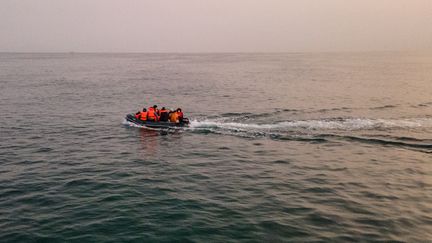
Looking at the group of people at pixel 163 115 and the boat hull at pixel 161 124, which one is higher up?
the group of people at pixel 163 115

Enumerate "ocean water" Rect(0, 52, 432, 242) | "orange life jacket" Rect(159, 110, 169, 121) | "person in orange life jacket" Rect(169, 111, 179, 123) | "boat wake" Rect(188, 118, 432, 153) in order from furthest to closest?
1. "orange life jacket" Rect(159, 110, 169, 121)
2. "person in orange life jacket" Rect(169, 111, 179, 123)
3. "boat wake" Rect(188, 118, 432, 153)
4. "ocean water" Rect(0, 52, 432, 242)

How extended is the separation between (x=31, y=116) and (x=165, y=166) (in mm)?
24619

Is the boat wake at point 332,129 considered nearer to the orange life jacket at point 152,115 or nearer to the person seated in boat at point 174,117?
the person seated in boat at point 174,117

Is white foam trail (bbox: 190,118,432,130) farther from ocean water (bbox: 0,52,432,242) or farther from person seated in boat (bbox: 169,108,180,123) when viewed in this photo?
person seated in boat (bbox: 169,108,180,123)

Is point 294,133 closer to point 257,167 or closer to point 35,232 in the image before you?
point 257,167

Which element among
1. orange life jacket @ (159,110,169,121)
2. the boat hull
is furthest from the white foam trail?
orange life jacket @ (159,110,169,121)

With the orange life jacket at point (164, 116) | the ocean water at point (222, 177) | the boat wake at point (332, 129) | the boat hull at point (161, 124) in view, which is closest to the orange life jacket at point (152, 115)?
the boat hull at point (161, 124)

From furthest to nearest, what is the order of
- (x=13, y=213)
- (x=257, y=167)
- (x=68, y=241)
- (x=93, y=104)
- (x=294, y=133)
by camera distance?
(x=93, y=104)
(x=294, y=133)
(x=257, y=167)
(x=13, y=213)
(x=68, y=241)


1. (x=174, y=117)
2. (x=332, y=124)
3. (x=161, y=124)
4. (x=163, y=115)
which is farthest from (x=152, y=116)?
(x=332, y=124)

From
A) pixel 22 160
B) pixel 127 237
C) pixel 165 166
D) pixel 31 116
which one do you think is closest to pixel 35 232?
pixel 127 237

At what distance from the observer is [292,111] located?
146 feet

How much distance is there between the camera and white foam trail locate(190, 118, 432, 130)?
34653 millimetres

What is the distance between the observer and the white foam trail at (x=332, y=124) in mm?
34653

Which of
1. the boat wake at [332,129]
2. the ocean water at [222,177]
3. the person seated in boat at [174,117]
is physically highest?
the person seated in boat at [174,117]
